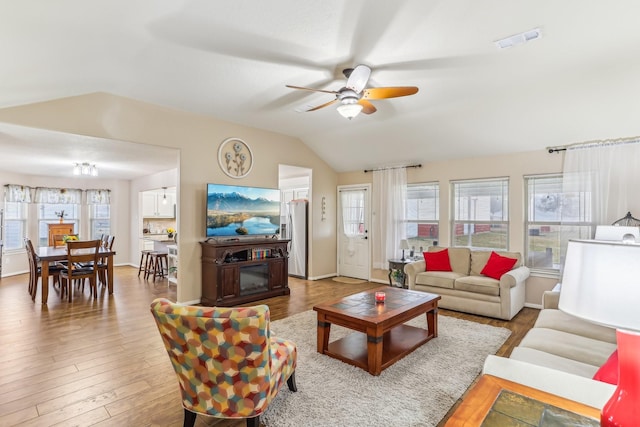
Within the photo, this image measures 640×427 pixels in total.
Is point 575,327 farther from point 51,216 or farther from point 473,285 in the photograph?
point 51,216

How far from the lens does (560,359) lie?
211cm

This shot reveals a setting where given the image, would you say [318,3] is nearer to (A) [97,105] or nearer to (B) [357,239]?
(A) [97,105]

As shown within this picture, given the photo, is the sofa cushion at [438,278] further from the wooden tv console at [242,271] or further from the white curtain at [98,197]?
the white curtain at [98,197]

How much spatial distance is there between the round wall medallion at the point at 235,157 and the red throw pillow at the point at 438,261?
3.33 metres

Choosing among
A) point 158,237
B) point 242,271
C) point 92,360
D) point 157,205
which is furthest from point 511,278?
point 157,205

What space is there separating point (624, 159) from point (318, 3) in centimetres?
428

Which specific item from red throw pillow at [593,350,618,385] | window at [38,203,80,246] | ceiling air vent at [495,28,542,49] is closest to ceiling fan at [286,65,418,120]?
ceiling air vent at [495,28,542,49]

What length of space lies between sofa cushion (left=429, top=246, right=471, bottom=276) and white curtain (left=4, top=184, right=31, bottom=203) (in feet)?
30.6

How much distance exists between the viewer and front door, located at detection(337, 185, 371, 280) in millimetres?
6828

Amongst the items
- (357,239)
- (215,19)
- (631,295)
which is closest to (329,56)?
(215,19)

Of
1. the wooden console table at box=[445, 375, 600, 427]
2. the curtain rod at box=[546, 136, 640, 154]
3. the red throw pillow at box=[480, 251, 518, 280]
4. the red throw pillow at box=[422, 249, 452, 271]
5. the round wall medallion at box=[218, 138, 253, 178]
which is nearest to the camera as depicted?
the wooden console table at box=[445, 375, 600, 427]

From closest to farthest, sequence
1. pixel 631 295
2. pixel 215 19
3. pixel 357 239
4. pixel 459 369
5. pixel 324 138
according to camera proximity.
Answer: pixel 631 295 → pixel 215 19 → pixel 459 369 → pixel 324 138 → pixel 357 239

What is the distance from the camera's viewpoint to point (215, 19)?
241 cm

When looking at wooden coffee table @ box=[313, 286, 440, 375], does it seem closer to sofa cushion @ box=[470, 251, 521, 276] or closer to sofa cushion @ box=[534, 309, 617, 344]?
sofa cushion @ box=[534, 309, 617, 344]
